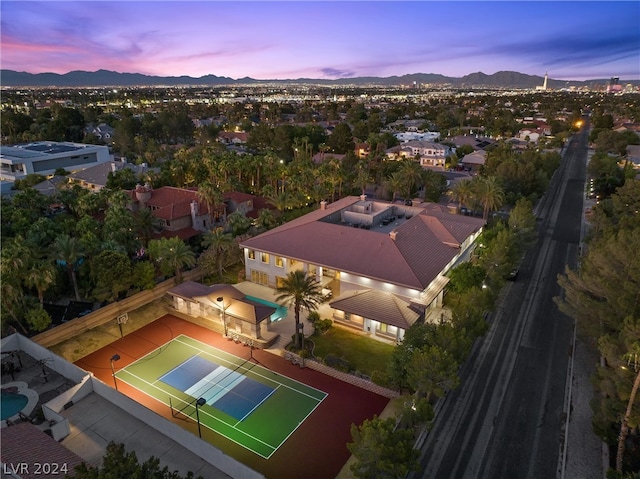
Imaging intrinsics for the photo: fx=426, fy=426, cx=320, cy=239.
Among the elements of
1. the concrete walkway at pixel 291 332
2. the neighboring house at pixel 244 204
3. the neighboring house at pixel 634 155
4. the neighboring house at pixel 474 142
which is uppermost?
the neighboring house at pixel 474 142

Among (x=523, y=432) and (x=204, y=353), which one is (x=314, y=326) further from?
(x=523, y=432)

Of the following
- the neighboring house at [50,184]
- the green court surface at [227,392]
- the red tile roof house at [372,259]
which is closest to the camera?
the green court surface at [227,392]

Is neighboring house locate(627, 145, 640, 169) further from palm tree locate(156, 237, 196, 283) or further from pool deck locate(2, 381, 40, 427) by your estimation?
pool deck locate(2, 381, 40, 427)

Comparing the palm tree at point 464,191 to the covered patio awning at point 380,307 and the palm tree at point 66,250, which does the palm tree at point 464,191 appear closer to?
the covered patio awning at point 380,307

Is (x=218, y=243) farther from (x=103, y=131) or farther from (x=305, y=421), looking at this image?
(x=103, y=131)

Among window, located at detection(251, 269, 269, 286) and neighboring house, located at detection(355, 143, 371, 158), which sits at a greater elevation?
neighboring house, located at detection(355, 143, 371, 158)

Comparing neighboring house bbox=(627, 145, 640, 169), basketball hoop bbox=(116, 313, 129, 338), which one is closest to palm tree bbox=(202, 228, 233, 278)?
basketball hoop bbox=(116, 313, 129, 338)

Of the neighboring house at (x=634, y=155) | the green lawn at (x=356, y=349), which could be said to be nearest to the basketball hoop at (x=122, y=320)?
the green lawn at (x=356, y=349)

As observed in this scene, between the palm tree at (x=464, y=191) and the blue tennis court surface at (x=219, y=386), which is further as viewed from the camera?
the palm tree at (x=464, y=191)
